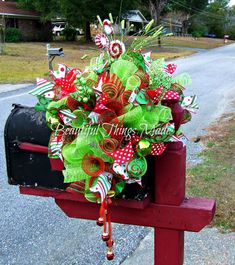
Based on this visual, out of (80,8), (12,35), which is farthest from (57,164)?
(12,35)

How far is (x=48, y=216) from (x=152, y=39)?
8.82 feet

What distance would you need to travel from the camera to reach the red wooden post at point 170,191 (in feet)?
4.83

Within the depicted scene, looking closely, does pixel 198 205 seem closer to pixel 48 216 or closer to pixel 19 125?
pixel 19 125

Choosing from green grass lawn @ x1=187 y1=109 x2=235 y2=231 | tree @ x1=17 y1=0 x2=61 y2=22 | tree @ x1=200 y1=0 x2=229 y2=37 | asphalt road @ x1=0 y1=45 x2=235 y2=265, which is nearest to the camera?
asphalt road @ x1=0 y1=45 x2=235 y2=265

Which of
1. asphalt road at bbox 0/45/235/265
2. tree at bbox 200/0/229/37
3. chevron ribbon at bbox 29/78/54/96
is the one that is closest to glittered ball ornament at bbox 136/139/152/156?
chevron ribbon at bbox 29/78/54/96

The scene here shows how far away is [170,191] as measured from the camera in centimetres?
151

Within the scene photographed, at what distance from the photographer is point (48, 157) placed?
1.60 metres

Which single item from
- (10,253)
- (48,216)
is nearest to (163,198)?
(10,253)

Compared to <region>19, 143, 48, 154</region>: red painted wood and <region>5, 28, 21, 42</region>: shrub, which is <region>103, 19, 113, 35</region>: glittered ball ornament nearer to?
<region>19, 143, 48, 154</region>: red painted wood

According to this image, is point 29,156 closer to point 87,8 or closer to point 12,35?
point 87,8

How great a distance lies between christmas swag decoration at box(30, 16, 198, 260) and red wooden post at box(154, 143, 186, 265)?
73 mm

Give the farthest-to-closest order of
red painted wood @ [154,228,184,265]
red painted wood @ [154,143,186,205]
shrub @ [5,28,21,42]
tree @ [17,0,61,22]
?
tree @ [17,0,61,22]
shrub @ [5,28,21,42]
red painted wood @ [154,228,184,265]
red painted wood @ [154,143,186,205]

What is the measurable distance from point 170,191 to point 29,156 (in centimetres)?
55

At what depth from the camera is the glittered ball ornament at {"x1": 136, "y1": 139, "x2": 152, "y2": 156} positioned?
1.36 metres
